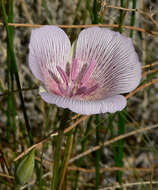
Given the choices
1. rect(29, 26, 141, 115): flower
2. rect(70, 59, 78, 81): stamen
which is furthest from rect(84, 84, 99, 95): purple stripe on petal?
rect(70, 59, 78, 81): stamen

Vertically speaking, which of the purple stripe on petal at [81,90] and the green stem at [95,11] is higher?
the green stem at [95,11]

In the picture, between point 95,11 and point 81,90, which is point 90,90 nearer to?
point 81,90

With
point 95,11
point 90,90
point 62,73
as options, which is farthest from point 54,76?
point 95,11

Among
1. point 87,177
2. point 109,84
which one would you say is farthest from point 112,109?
point 87,177

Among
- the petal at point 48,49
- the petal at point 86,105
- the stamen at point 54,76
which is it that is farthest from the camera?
the stamen at point 54,76

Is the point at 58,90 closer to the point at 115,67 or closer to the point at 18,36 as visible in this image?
the point at 115,67

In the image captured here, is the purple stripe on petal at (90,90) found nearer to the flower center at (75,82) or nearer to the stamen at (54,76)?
the flower center at (75,82)

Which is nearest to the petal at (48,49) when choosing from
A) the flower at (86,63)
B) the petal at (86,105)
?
the flower at (86,63)
